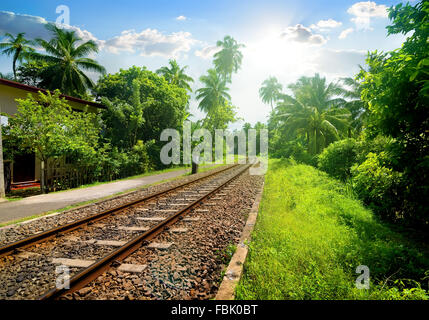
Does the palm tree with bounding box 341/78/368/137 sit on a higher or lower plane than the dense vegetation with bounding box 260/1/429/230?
higher

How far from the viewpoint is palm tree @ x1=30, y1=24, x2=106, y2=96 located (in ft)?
76.8

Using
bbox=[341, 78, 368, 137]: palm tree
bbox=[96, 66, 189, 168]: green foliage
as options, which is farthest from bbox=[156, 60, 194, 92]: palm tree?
bbox=[341, 78, 368, 137]: palm tree

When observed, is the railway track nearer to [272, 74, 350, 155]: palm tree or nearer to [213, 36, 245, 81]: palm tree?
[272, 74, 350, 155]: palm tree

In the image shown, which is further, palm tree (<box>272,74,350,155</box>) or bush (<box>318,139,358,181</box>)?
palm tree (<box>272,74,350,155</box>)

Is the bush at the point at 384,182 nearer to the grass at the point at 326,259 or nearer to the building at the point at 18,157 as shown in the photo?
the grass at the point at 326,259

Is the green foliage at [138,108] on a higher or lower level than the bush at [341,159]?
higher

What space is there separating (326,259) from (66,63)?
1158 inches

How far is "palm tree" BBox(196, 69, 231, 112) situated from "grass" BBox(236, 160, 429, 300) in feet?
111

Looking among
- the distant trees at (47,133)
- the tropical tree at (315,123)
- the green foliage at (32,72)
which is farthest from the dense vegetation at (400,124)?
the green foliage at (32,72)

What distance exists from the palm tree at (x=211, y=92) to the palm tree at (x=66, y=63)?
16684 millimetres

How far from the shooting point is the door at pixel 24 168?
12840 millimetres
